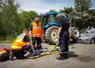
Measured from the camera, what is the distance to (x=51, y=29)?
17.9 meters

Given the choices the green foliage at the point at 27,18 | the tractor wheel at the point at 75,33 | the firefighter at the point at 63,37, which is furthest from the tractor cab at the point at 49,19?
the green foliage at the point at 27,18

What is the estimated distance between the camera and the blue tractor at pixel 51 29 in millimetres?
17781

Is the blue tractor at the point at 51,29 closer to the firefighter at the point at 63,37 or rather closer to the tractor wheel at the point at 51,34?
the tractor wheel at the point at 51,34

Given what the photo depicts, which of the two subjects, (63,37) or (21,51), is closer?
(63,37)

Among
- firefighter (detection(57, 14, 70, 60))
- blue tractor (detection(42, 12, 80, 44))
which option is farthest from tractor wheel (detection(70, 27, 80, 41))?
firefighter (detection(57, 14, 70, 60))

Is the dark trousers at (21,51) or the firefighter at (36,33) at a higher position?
the firefighter at (36,33)

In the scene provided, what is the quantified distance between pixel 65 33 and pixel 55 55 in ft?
3.89

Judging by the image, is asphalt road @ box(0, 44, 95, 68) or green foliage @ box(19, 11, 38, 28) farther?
green foliage @ box(19, 11, 38, 28)

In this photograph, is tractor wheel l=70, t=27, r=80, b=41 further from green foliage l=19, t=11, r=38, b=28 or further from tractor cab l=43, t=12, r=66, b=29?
green foliage l=19, t=11, r=38, b=28

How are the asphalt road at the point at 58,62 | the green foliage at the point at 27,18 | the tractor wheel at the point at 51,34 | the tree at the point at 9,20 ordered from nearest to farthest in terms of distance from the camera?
the asphalt road at the point at 58,62
the tractor wheel at the point at 51,34
the tree at the point at 9,20
the green foliage at the point at 27,18

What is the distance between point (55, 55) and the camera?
37.3 feet

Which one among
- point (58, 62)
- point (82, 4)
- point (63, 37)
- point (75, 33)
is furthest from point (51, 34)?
point (82, 4)

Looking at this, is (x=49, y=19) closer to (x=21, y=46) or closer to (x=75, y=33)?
(x=75, y=33)

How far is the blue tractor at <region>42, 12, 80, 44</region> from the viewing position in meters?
17.8
